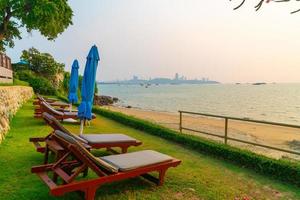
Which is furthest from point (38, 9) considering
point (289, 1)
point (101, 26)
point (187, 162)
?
point (289, 1)

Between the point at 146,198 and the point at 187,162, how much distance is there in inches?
94.5

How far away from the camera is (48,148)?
18.3 feet

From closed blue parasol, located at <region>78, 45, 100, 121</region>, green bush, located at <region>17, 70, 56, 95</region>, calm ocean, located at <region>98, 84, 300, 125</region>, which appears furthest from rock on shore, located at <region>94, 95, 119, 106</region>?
closed blue parasol, located at <region>78, 45, 100, 121</region>

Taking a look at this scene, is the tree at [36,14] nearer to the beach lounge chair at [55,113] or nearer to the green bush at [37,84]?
the green bush at [37,84]

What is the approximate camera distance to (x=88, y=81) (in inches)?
320

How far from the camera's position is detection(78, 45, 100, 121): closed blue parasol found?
8117 millimetres

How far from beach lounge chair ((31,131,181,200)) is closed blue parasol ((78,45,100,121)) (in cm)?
355

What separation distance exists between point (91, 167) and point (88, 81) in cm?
437

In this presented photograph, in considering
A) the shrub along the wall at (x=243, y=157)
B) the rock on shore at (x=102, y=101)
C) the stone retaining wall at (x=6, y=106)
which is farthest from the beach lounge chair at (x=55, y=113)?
Result: the rock on shore at (x=102, y=101)

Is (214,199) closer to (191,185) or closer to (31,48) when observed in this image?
(191,185)

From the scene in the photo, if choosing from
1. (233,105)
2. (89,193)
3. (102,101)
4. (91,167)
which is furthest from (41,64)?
(233,105)

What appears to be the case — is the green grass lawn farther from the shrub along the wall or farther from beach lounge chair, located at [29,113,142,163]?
beach lounge chair, located at [29,113,142,163]

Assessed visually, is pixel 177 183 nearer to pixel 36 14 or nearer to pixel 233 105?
pixel 36 14

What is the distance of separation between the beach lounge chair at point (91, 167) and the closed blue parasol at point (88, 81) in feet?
11.7
